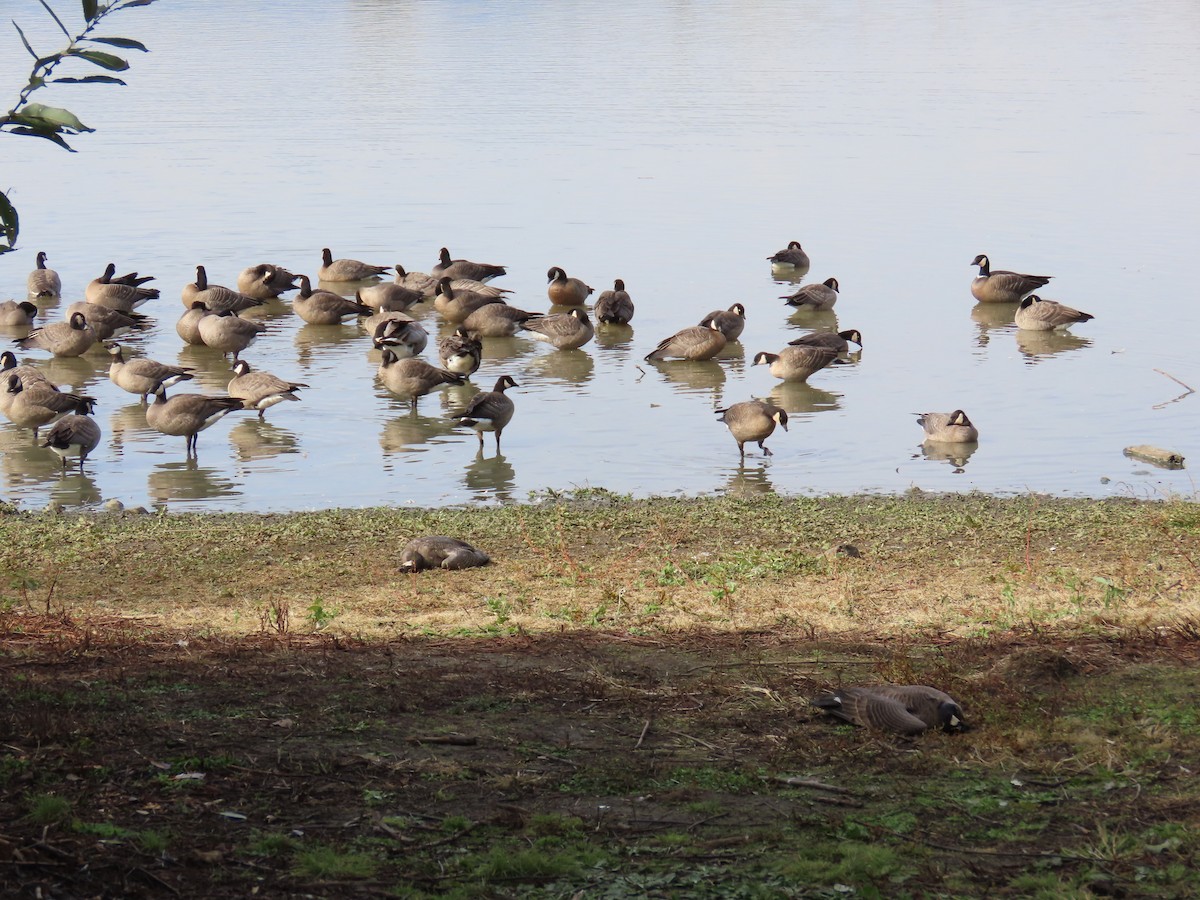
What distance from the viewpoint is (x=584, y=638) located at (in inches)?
349

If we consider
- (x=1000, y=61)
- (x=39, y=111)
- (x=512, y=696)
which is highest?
(x=39, y=111)

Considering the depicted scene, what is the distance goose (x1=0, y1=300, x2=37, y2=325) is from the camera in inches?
866

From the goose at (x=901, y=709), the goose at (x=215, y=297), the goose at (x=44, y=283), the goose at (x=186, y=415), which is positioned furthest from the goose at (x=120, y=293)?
the goose at (x=901, y=709)

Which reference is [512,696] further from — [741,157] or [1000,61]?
[1000,61]

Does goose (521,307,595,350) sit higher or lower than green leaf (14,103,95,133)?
lower

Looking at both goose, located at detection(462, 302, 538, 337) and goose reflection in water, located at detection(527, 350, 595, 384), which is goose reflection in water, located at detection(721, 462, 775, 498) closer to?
goose reflection in water, located at detection(527, 350, 595, 384)

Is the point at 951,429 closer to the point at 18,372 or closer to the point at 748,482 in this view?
the point at 748,482

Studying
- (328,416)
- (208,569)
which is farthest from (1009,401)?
(208,569)

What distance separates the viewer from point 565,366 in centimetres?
2122

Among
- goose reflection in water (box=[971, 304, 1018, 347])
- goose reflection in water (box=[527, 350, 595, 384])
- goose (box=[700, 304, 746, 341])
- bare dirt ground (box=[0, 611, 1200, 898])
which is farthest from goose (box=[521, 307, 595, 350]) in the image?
bare dirt ground (box=[0, 611, 1200, 898])

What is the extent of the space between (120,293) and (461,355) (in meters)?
6.91

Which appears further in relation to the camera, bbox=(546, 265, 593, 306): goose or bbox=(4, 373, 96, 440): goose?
bbox=(546, 265, 593, 306): goose

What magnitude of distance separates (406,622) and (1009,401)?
1132cm

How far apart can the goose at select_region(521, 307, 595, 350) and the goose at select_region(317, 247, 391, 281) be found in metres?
4.80
